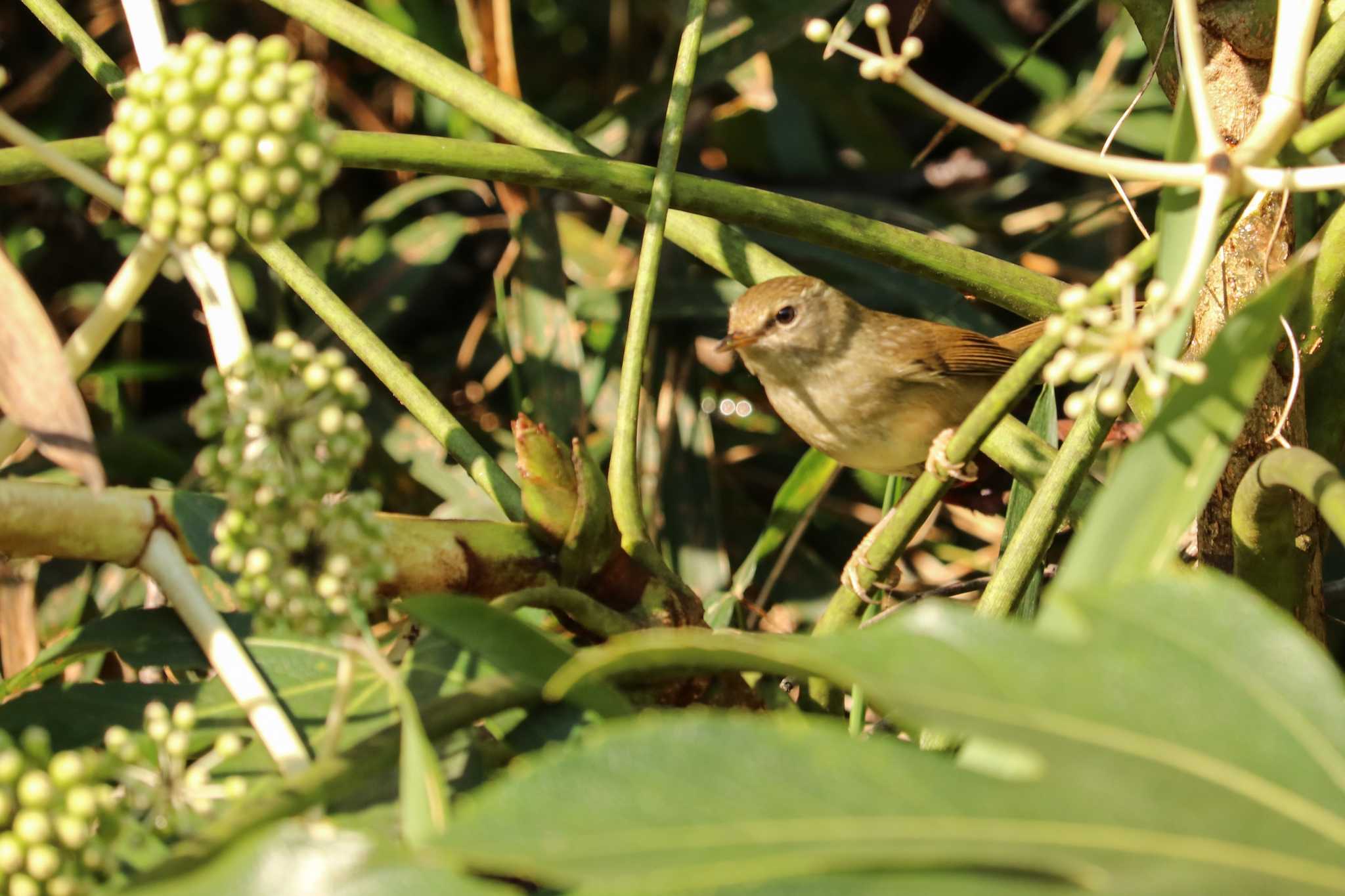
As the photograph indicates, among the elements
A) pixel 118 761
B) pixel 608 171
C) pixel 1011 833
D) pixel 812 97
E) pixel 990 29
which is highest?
pixel 990 29

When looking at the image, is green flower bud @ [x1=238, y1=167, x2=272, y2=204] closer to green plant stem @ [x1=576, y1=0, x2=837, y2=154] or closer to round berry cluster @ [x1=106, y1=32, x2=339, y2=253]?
round berry cluster @ [x1=106, y1=32, x2=339, y2=253]

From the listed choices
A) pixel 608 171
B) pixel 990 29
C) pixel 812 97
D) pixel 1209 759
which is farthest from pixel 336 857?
pixel 990 29

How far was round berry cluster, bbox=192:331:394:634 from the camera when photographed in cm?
96

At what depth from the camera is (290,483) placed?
3.18 feet

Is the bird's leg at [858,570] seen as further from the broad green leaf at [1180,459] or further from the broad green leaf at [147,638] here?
the broad green leaf at [147,638]

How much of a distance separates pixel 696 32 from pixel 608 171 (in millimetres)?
198

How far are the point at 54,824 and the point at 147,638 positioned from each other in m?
0.39

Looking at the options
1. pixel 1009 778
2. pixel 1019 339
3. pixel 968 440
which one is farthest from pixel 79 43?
pixel 1019 339

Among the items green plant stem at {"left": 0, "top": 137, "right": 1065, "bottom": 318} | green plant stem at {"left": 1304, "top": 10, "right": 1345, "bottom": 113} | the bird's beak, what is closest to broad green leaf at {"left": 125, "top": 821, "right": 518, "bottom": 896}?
green plant stem at {"left": 0, "top": 137, "right": 1065, "bottom": 318}

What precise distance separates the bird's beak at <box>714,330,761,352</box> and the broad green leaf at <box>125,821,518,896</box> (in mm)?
1972

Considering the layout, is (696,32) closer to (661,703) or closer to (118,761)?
(661,703)

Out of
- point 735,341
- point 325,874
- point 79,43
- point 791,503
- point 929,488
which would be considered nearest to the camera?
point 325,874

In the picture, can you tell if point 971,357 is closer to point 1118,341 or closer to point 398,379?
point 398,379

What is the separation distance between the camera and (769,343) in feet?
8.89
